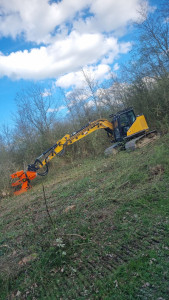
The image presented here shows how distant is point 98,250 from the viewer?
10.7ft

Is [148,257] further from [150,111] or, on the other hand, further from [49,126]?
[49,126]

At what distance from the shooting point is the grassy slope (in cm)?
256

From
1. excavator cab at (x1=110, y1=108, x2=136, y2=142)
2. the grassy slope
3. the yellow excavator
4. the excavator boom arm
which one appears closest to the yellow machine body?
the yellow excavator

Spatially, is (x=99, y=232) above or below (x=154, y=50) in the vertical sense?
below

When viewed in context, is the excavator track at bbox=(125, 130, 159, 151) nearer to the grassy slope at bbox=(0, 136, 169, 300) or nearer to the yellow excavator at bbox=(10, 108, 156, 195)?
the yellow excavator at bbox=(10, 108, 156, 195)

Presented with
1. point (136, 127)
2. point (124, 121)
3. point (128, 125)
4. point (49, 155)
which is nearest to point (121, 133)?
point (128, 125)

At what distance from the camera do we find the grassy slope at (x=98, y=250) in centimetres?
256

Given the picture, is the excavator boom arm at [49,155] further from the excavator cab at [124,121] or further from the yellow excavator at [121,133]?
the excavator cab at [124,121]

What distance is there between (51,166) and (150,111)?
8.12 meters

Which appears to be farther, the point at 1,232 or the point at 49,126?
the point at 49,126

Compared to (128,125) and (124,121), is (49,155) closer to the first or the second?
(124,121)

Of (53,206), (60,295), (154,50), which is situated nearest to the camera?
(60,295)

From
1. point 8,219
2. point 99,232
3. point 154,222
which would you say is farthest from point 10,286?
point 8,219

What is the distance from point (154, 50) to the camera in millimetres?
16719
